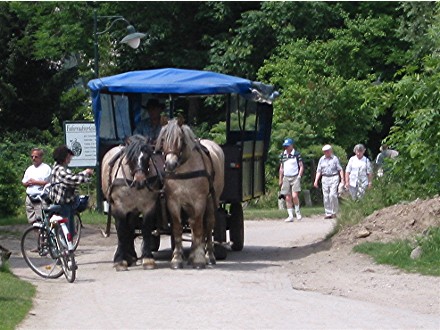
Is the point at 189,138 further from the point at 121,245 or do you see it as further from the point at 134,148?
the point at 121,245

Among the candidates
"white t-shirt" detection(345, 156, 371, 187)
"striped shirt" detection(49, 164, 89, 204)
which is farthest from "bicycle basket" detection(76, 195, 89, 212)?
"white t-shirt" detection(345, 156, 371, 187)

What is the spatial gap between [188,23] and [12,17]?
284 inches

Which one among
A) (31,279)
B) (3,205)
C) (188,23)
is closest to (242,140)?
(31,279)

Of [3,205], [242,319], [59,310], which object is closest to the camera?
[242,319]

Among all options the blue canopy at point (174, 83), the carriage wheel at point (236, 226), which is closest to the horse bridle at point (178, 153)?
the blue canopy at point (174, 83)

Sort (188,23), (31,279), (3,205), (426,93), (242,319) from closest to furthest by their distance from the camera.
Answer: (242,319) → (31,279) → (426,93) → (3,205) → (188,23)

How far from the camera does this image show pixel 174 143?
16000 millimetres

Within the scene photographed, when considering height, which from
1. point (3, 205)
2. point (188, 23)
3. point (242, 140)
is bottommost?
point (3, 205)

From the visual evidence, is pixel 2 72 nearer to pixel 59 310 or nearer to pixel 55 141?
pixel 55 141

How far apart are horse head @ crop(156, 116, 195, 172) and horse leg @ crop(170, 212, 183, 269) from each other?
2.48 ft

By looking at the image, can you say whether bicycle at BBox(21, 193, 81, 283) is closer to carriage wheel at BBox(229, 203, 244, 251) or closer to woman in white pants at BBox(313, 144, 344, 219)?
carriage wheel at BBox(229, 203, 244, 251)

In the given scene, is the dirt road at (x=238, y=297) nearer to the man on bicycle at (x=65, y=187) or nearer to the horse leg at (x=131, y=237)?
the horse leg at (x=131, y=237)

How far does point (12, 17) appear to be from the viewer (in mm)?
44438

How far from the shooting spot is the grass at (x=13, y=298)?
11094mm
